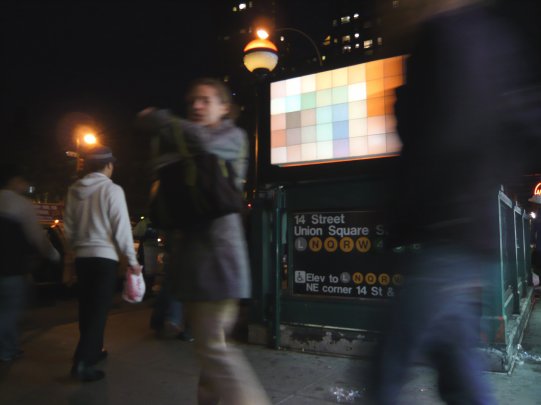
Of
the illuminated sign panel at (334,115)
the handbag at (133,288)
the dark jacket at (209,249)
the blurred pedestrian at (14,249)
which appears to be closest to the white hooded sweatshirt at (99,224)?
the handbag at (133,288)

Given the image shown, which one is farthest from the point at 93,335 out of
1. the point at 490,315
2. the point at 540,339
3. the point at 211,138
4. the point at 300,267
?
the point at 540,339

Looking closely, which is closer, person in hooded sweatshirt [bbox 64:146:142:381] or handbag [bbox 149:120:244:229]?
handbag [bbox 149:120:244:229]

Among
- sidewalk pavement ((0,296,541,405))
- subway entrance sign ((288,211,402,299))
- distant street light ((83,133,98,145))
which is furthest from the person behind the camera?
distant street light ((83,133,98,145))

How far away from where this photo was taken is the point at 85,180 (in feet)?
13.1

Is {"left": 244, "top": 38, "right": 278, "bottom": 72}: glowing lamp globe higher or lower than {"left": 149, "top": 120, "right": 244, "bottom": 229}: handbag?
higher

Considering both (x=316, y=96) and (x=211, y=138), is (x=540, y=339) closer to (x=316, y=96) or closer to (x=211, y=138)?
(x=316, y=96)

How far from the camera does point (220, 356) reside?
216 centimetres

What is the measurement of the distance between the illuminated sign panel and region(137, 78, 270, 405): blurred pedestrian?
273cm

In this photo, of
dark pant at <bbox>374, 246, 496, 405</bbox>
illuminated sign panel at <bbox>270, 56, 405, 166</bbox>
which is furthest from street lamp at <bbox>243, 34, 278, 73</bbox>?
dark pant at <bbox>374, 246, 496, 405</bbox>

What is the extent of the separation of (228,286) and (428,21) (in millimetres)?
Result: 1357

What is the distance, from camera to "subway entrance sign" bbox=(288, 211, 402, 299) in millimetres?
4516

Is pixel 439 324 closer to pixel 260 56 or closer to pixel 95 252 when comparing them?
pixel 95 252

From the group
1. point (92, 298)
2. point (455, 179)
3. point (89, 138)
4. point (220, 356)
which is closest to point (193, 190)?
point (220, 356)

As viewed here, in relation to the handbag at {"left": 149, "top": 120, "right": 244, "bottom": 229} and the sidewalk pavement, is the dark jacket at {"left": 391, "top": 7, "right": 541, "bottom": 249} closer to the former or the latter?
the handbag at {"left": 149, "top": 120, "right": 244, "bottom": 229}
